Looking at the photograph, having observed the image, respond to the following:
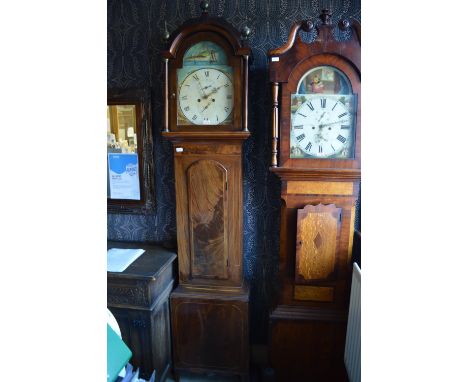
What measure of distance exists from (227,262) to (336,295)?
59 centimetres

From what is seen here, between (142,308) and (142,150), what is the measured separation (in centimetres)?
89

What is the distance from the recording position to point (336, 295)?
1.46 metres

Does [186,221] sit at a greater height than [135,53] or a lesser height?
lesser

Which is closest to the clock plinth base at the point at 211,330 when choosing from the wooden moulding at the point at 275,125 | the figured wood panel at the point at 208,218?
the figured wood panel at the point at 208,218

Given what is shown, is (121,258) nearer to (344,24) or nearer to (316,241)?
(316,241)

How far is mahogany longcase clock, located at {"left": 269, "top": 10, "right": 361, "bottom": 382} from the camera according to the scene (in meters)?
1.30

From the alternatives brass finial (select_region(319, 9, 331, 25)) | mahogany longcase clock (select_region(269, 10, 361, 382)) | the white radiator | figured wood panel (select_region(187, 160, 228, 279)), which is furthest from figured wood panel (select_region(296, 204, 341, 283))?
brass finial (select_region(319, 9, 331, 25))

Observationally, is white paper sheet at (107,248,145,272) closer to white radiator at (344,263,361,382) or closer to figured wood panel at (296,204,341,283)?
figured wood panel at (296,204,341,283)

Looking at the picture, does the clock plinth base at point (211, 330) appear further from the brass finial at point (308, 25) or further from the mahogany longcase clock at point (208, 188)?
the brass finial at point (308, 25)

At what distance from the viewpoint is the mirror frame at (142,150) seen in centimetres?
165
